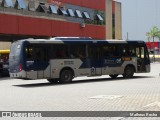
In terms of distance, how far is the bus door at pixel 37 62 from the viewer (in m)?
23.2

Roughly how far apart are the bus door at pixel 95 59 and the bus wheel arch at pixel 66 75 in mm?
Result: 1718

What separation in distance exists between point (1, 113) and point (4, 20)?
2572 centimetres

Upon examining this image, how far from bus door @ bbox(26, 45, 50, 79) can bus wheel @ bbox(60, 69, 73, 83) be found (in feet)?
3.44

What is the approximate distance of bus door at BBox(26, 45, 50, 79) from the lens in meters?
23.2

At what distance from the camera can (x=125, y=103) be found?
535 inches

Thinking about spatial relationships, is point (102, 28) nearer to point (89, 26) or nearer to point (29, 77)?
point (89, 26)

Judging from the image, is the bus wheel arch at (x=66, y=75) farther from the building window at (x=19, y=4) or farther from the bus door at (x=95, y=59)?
the building window at (x=19, y=4)

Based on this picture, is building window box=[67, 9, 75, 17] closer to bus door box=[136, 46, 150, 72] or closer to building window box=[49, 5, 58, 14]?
building window box=[49, 5, 58, 14]

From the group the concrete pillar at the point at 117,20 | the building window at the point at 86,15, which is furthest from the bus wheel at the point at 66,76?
the concrete pillar at the point at 117,20

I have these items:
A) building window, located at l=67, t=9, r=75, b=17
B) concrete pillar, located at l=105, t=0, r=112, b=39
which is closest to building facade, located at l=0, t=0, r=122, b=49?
building window, located at l=67, t=9, r=75, b=17

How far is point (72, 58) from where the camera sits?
25.1 metres

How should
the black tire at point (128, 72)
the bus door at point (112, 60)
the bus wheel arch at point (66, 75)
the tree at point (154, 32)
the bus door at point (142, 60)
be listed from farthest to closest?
the tree at point (154, 32)
the bus door at point (142, 60)
the black tire at point (128, 72)
the bus door at point (112, 60)
the bus wheel arch at point (66, 75)

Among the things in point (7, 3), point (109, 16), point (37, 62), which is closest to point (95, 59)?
point (37, 62)

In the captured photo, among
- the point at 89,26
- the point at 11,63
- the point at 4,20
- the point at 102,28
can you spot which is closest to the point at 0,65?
the point at 4,20
